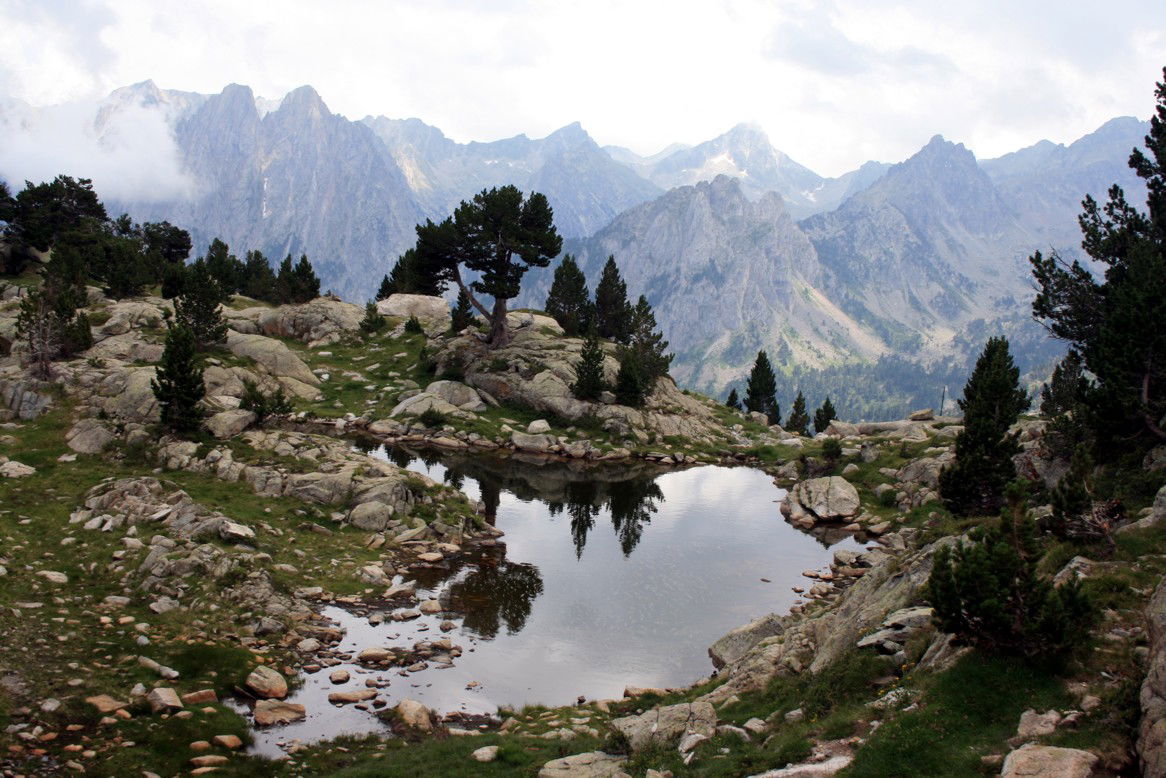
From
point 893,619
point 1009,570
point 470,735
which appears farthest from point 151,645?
point 1009,570

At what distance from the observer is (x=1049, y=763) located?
1088 centimetres

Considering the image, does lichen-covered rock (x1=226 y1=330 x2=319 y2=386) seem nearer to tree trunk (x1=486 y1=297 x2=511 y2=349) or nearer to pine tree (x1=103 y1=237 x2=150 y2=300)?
pine tree (x1=103 y1=237 x2=150 y2=300)

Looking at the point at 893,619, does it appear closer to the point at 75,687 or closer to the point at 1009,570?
the point at 1009,570

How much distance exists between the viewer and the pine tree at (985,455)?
3450 cm

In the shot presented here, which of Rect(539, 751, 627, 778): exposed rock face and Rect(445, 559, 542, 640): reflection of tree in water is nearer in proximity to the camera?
Rect(539, 751, 627, 778): exposed rock face

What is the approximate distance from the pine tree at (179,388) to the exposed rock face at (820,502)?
40004mm

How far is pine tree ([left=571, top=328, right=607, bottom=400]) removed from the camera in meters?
70.2

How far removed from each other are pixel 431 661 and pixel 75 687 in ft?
35.6

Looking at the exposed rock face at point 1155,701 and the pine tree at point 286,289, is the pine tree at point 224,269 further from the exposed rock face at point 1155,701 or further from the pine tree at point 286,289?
the exposed rock face at point 1155,701

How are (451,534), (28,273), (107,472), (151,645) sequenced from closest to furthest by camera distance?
(151,645), (107,472), (451,534), (28,273)

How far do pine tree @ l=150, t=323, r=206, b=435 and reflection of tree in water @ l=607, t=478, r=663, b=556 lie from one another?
26.4 metres

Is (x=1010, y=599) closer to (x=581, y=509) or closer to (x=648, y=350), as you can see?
(x=581, y=509)

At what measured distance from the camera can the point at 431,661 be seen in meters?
25.1

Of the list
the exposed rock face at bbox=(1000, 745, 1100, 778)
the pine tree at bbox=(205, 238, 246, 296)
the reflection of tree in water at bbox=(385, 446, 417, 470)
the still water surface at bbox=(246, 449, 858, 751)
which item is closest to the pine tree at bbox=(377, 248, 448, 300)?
the pine tree at bbox=(205, 238, 246, 296)
